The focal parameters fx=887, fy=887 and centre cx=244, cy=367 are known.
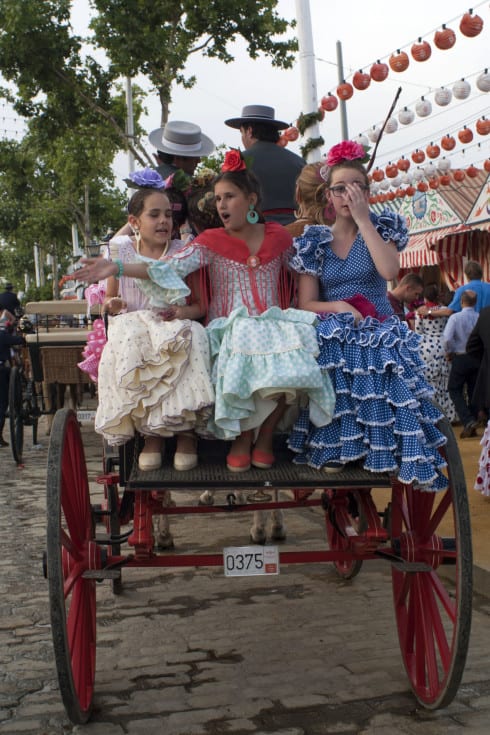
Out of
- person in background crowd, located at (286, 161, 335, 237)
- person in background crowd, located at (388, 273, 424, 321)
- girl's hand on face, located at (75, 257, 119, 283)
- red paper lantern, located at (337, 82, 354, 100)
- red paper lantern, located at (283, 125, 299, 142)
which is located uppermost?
red paper lantern, located at (337, 82, 354, 100)

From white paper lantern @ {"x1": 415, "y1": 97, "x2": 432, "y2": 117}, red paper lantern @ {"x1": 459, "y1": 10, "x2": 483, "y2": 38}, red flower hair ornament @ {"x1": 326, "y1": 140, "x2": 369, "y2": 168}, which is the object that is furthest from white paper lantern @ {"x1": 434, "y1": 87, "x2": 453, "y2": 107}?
red flower hair ornament @ {"x1": 326, "y1": 140, "x2": 369, "y2": 168}

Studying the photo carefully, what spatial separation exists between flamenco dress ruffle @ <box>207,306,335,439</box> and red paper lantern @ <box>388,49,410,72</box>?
10270mm

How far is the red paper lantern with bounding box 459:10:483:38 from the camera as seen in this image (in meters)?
11.0

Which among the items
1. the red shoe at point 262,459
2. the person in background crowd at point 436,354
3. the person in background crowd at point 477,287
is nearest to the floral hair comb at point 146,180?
the red shoe at point 262,459

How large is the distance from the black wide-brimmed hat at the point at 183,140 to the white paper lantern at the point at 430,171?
624 inches

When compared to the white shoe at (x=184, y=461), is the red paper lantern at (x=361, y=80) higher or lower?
higher

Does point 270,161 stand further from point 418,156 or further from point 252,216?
point 418,156

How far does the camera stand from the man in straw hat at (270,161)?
562 cm

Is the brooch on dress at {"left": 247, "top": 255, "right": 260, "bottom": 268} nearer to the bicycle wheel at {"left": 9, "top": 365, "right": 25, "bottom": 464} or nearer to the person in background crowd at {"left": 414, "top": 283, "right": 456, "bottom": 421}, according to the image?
the bicycle wheel at {"left": 9, "top": 365, "right": 25, "bottom": 464}

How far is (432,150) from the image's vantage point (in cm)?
1925

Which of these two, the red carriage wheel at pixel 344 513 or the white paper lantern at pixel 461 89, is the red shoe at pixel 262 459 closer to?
the red carriage wheel at pixel 344 513

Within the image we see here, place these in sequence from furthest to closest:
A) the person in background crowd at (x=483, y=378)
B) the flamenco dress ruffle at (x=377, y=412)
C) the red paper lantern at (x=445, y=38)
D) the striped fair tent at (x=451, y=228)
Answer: the striped fair tent at (x=451, y=228) → the red paper lantern at (x=445, y=38) → the person in background crowd at (x=483, y=378) → the flamenco dress ruffle at (x=377, y=412)

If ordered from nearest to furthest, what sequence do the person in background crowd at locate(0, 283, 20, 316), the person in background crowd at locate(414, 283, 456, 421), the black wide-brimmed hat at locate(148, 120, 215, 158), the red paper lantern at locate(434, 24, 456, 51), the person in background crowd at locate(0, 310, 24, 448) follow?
the black wide-brimmed hat at locate(148, 120, 215, 158) → the red paper lantern at locate(434, 24, 456, 51) → the person in background crowd at locate(0, 310, 24, 448) → the person in background crowd at locate(414, 283, 456, 421) → the person in background crowd at locate(0, 283, 20, 316)

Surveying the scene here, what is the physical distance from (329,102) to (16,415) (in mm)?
7427
